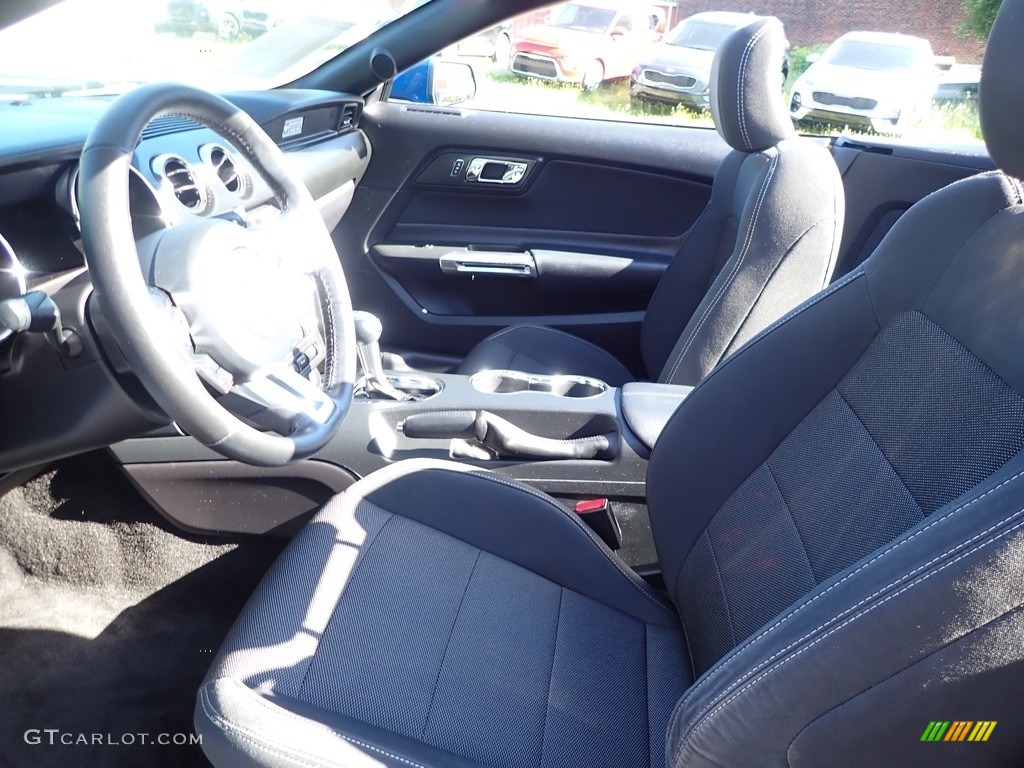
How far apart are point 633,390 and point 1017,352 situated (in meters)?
0.81

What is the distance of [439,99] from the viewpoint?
2656 millimetres

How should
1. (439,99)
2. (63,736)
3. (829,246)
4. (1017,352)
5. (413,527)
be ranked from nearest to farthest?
(1017,352) → (413,527) → (63,736) → (829,246) → (439,99)

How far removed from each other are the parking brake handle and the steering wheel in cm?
23

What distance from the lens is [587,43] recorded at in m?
3.22

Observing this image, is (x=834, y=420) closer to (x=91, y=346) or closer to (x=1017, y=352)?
(x=1017, y=352)

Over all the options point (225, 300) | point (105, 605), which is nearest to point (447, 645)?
point (225, 300)

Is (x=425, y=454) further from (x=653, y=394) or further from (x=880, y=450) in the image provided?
(x=880, y=450)

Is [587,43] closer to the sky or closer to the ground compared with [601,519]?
closer to the sky

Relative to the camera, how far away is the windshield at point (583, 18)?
8.55 feet

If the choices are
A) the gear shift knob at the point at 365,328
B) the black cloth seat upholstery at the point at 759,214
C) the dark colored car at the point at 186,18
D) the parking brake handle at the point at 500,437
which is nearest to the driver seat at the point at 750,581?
the parking brake handle at the point at 500,437

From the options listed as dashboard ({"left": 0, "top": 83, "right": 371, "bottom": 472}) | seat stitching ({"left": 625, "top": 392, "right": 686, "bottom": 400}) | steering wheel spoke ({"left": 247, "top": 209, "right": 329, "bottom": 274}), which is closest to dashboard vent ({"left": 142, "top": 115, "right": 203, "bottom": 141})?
dashboard ({"left": 0, "top": 83, "right": 371, "bottom": 472})

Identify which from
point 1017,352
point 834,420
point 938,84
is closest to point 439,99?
point 938,84

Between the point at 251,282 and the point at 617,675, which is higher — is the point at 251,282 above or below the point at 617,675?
above

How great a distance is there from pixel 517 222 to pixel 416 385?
1087 mm
